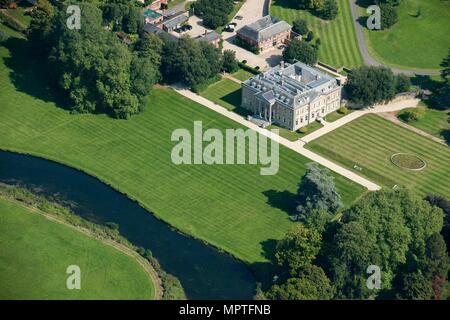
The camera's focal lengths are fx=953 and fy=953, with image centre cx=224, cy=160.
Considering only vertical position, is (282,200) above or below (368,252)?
below

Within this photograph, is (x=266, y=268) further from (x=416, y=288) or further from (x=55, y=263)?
(x=55, y=263)

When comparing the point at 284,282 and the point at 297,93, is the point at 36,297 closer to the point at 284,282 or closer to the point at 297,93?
the point at 284,282

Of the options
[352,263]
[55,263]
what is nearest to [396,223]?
[352,263]

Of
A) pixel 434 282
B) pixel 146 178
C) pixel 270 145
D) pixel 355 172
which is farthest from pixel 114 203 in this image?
pixel 434 282

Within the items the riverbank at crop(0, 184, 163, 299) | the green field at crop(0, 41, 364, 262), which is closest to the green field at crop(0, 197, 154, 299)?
the riverbank at crop(0, 184, 163, 299)

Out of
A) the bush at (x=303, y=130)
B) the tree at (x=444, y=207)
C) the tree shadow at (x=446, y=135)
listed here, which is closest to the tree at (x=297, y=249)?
the tree at (x=444, y=207)
